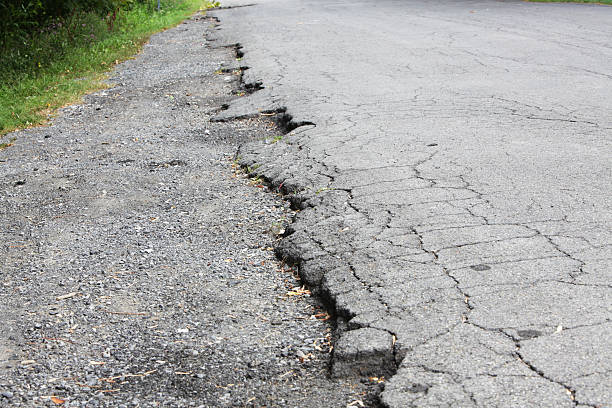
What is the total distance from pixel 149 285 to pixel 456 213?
197 centimetres

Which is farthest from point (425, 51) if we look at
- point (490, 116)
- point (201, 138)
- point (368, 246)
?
point (368, 246)

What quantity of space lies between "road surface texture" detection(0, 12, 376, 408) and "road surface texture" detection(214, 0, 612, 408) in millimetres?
216

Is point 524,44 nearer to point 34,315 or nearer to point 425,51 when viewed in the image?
point 425,51

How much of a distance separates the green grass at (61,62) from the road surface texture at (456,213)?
2.64 m

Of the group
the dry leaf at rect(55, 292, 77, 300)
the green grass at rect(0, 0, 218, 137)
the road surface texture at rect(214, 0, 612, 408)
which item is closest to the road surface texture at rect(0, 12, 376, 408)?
the dry leaf at rect(55, 292, 77, 300)

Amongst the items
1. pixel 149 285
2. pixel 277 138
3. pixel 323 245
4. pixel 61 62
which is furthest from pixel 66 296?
pixel 61 62

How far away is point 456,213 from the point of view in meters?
4.23

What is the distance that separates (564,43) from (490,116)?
4976 millimetres

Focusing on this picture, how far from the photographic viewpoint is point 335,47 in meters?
11.6

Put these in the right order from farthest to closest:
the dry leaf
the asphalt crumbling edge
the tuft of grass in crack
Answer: the tuft of grass in crack
the dry leaf
the asphalt crumbling edge

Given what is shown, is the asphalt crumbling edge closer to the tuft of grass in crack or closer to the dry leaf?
the tuft of grass in crack

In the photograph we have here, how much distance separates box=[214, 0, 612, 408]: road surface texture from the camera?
8.93 feet

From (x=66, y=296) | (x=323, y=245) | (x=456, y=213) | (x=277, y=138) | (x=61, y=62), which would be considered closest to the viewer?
(x=66, y=296)

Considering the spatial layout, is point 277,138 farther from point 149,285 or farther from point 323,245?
point 149,285
